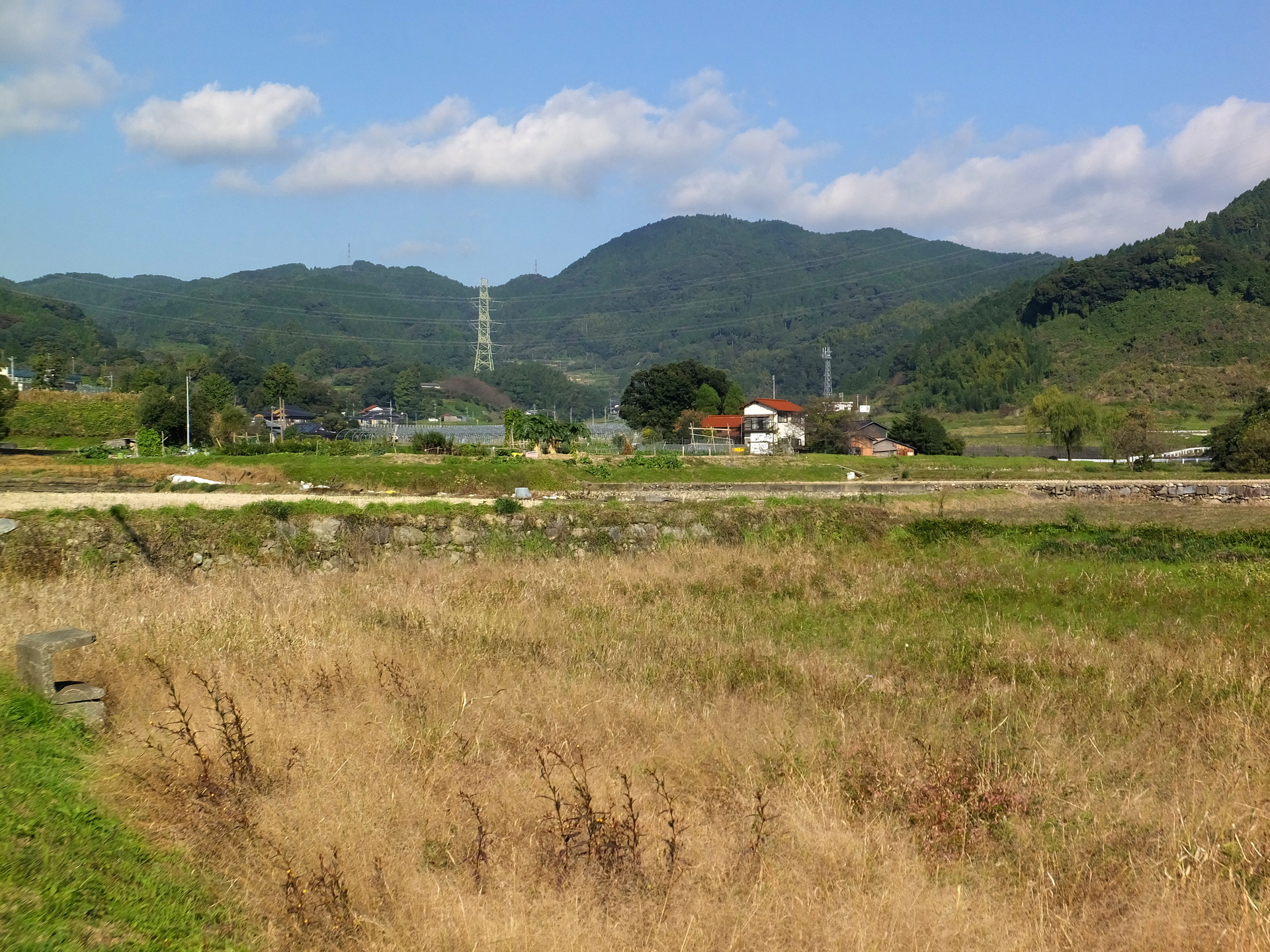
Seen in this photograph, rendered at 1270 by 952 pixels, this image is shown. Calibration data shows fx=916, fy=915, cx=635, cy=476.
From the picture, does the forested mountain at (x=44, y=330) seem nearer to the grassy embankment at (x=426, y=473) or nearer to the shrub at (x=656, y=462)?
the grassy embankment at (x=426, y=473)

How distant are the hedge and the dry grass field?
43.1 metres

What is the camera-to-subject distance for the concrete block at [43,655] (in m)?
6.22

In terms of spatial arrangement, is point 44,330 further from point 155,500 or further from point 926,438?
point 155,500

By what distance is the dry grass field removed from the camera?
4.45 meters

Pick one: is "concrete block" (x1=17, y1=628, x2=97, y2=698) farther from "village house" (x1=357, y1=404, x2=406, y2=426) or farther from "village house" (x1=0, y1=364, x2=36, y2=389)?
"village house" (x1=357, y1=404, x2=406, y2=426)

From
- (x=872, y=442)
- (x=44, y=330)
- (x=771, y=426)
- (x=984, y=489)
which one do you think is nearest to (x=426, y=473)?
(x=984, y=489)

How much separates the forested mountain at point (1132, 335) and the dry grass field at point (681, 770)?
263ft

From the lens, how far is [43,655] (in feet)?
20.5

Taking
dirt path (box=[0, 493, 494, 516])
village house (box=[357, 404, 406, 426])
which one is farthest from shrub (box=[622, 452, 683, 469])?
village house (box=[357, 404, 406, 426])

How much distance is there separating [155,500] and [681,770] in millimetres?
15169

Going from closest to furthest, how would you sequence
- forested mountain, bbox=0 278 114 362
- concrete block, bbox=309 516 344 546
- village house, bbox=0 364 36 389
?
concrete block, bbox=309 516 344 546
village house, bbox=0 364 36 389
forested mountain, bbox=0 278 114 362

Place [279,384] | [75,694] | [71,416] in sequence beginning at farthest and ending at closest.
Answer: [279,384], [71,416], [75,694]

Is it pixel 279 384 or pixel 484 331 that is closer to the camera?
pixel 279 384

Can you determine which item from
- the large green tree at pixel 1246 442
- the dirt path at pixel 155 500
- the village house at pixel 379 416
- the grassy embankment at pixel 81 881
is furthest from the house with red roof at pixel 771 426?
the grassy embankment at pixel 81 881
